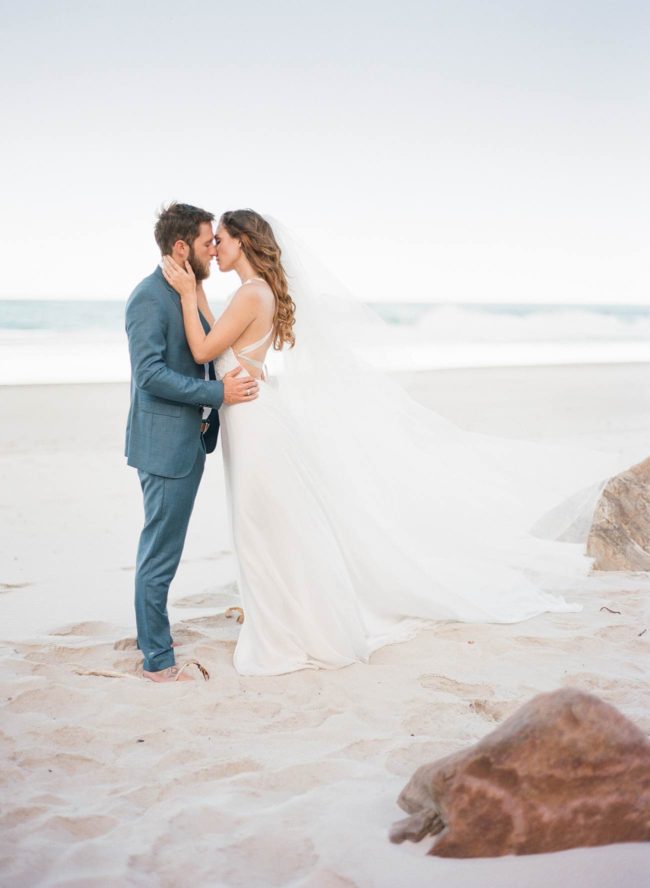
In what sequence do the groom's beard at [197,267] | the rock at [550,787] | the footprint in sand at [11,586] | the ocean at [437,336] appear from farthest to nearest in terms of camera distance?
the ocean at [437,336]
the footprint in sand at [11,586]
the groom's beard at [197,267]
the rock at [550,787]

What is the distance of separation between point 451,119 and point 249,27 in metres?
7.67

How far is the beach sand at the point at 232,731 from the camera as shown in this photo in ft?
7.14

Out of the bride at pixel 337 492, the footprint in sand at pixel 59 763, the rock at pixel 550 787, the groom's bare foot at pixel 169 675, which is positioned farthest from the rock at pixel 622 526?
the footprint in sand at pixel 59 763

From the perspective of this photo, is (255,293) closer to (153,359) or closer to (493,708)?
(153,359)

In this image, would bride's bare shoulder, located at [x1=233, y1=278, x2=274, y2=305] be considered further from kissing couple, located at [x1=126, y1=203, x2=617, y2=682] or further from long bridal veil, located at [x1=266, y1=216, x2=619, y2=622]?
long bridal veil, located at [x1=266, y1=216, x2=619, y2=622]

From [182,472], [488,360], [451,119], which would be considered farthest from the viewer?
[451,119]

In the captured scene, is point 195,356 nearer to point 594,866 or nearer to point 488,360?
point 594,866

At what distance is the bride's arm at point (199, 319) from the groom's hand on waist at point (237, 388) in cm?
12

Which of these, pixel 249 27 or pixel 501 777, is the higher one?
pixel 249 27

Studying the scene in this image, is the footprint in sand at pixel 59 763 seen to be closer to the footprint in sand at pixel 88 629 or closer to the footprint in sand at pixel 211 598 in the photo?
the footprint in sand at pixel 88 629

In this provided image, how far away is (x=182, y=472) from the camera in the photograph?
378 centimetres

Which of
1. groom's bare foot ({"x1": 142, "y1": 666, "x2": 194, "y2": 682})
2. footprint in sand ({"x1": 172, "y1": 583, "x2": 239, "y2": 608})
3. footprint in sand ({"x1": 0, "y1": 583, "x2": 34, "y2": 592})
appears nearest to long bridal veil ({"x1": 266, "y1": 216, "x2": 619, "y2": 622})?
groom's bare foot ({"x1": 142, "y1": 666, "x2": 194, "y2": 682})

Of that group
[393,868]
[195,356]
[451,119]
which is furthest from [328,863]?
[451,119]

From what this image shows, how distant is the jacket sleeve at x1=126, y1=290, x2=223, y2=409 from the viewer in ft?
11.9
